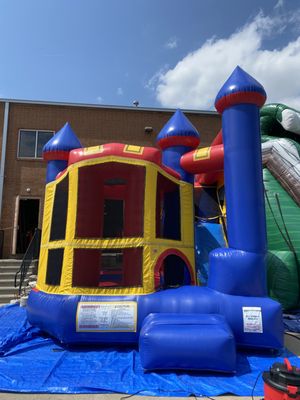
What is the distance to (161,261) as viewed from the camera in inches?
183

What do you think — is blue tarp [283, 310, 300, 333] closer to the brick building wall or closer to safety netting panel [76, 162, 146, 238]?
safety netting panel [76, 162, 146, 238]

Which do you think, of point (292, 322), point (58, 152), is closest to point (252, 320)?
point (292, 322)

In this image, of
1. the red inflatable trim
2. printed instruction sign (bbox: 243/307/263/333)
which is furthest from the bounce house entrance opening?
the red inflatable trim

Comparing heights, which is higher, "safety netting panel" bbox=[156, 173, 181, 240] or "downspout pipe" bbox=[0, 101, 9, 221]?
"downspout pipe" bbox=[0, 101, 9, 221]

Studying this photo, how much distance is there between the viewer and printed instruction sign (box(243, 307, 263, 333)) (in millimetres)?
4000

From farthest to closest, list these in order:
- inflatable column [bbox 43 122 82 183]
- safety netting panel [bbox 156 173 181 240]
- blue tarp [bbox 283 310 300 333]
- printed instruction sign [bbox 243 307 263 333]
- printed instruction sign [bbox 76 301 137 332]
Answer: inflatable column [bbox 43 122 82 183], blue tarp [bbox 283 310 300 333], safety netting panel [bbox 156 173 181 240], printed instruction sign [bbox 76 301 137 332], printed instruction sign [bbox 243 307 263 333]

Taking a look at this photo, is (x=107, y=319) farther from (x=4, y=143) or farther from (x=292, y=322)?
(x=4, y=143)

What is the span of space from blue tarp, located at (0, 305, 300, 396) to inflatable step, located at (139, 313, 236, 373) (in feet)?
0.36

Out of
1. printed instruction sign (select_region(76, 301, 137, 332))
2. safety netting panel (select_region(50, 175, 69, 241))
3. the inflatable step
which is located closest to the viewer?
the inflatable step

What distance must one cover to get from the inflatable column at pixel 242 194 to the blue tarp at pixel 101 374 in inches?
37.1

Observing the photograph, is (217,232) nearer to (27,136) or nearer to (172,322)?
(172,322)

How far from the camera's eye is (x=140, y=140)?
40.1 feet

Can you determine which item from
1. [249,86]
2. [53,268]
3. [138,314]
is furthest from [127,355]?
[249,86]

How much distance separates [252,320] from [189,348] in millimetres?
971
